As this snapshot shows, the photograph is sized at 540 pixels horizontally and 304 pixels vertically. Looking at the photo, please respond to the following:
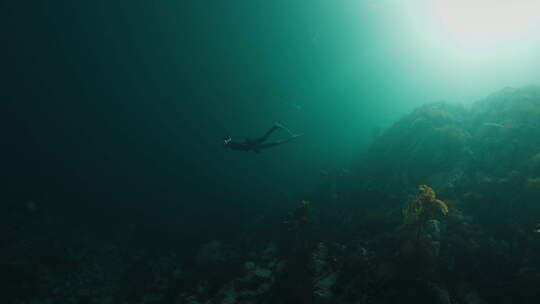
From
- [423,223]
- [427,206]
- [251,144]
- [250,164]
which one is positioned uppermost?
[250,164]

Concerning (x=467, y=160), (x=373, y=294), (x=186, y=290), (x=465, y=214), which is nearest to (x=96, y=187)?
(x=186, y=290)

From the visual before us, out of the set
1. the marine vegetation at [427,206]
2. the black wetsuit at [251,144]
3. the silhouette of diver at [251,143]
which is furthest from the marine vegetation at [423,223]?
the black wetsuit at [251,144]

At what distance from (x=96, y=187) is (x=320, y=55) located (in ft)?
146

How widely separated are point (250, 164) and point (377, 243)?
25059 mm

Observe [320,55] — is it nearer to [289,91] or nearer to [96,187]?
[289,91]

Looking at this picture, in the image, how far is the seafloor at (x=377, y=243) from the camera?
8.70 m

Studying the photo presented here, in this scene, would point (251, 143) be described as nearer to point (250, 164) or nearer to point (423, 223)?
point (423, 223)

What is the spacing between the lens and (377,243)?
439 inches

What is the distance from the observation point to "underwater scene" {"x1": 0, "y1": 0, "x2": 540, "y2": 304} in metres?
10.2

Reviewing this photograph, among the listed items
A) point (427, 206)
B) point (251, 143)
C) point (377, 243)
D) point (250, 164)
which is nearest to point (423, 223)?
point (427, 206)

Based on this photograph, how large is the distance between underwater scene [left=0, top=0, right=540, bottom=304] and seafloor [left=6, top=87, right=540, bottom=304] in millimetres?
103

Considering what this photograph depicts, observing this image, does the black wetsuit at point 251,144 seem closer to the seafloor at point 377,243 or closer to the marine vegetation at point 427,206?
the seafloor at point 377,243

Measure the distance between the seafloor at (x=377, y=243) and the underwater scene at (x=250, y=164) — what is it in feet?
0.34

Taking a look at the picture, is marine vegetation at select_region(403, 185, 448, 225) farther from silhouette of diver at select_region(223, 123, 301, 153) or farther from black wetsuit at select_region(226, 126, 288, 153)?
black wetsuit at select_region(226, 126, 288, 153)
